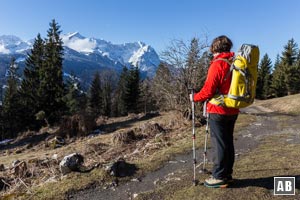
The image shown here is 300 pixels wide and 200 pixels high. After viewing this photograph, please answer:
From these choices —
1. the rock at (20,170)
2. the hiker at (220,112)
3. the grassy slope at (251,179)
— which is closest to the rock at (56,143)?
the rock at (20,170)

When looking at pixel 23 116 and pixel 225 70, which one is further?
pixel 23 116

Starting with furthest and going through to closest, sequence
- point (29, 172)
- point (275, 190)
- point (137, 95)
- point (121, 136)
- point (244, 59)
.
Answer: point (137, 95) < point (121, 136) < point (29, 172) < point (275, 190) < point (244, 59)

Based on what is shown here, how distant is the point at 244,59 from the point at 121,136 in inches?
274

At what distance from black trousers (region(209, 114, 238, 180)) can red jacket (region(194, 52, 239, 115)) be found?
10 cm

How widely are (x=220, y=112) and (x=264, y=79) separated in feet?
161

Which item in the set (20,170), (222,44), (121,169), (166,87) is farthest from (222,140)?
(166,87)

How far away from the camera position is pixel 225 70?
408 centimetres

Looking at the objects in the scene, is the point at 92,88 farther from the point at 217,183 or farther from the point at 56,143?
the point at 217,183

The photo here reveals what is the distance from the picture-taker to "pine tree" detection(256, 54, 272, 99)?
157ft

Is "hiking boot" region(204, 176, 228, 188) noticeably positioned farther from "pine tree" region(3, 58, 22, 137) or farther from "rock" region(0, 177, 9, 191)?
"pine tree" region(3, 58, 22, 137)

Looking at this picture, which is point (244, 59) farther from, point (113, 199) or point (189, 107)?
point (189, 107)

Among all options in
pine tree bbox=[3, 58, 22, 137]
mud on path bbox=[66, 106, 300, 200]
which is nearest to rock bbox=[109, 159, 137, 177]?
mud on path bbox=[66, 106, 300, 200]

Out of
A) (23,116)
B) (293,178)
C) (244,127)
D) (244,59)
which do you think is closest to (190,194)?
(293,178)

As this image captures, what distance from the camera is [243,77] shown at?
158 inches
